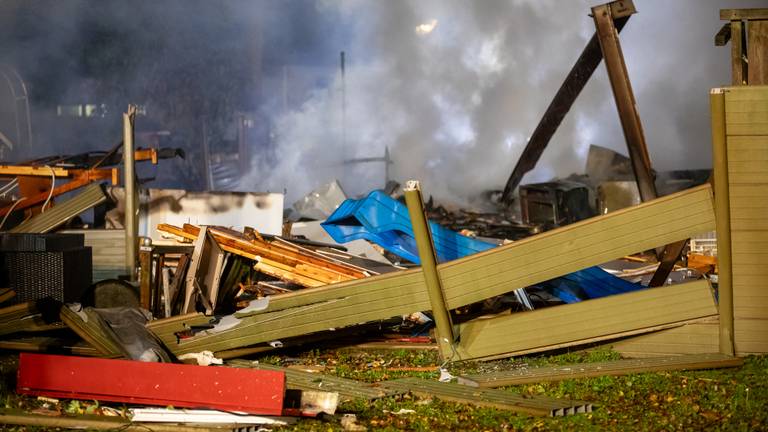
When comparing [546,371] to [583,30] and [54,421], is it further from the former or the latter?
[583,30]

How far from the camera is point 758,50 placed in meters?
8.55

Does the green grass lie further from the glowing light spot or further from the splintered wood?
the glowing light spot

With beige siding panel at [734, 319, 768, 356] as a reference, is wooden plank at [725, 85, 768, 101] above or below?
above

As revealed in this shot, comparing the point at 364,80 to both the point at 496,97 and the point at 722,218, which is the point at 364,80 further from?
the point at 722,218

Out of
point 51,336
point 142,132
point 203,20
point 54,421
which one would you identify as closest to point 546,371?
point 54,421

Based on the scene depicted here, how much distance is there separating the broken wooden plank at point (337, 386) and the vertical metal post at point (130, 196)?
15.6 ft

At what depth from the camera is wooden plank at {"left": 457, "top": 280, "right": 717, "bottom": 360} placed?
7617mm

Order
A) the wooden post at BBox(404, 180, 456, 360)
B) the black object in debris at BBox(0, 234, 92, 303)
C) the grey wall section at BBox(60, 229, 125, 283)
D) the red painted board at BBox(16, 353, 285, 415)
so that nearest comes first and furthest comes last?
the red painted board at BBox(16, 353, 285, 415) < the wooden post at BBox(404, 180, 456, 360) < the black object in debris at BBox(0, 234, 92, 303) < the grey wall section at BBox(60, 229, 125, 283)

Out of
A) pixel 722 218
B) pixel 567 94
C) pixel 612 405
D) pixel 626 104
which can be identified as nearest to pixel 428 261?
pixel 612 405

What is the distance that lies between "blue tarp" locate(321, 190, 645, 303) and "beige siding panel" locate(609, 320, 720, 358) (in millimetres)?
1776

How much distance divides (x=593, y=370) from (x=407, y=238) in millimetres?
3573

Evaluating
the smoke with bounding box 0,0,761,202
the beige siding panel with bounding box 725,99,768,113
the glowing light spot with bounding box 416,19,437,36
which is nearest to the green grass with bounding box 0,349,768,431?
the beige siding panel with bounding box 725,99,768,113

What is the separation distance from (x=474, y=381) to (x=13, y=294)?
4994 mm

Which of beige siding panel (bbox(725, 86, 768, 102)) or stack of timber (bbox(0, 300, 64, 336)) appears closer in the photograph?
beige siding panel (bbox(725, 86, 768, 102))
